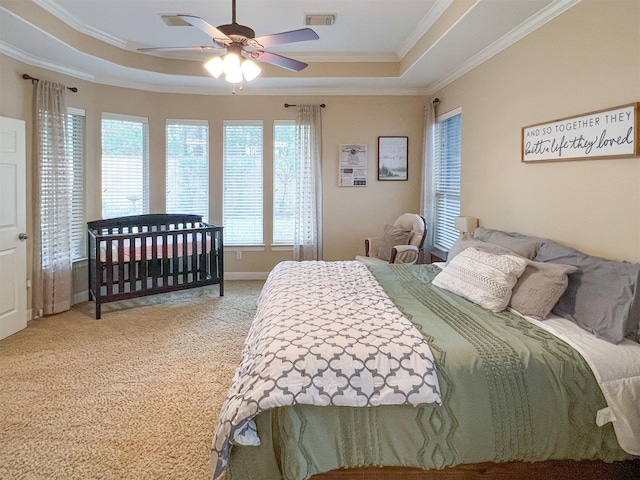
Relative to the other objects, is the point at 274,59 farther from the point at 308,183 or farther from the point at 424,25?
the point at 308,183

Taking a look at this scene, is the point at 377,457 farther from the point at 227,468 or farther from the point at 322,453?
the point at 227,468

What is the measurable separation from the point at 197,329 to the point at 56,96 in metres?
2.80

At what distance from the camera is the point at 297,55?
5027 millimetres

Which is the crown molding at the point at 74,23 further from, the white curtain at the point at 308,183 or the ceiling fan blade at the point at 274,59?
the white curtain at the point at 308,183

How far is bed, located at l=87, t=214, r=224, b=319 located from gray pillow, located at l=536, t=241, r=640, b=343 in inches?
150

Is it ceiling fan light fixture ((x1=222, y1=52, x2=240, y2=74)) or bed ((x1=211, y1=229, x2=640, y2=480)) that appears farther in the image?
ceiling fan light fixture ((x1=222, y1=52, x2=240, y2=74))

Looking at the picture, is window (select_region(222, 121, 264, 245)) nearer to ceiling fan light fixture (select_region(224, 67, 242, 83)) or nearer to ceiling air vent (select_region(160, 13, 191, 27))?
ceiling air vent (select_region(160, 13, 191, 27))

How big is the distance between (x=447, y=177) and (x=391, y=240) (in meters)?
1.03

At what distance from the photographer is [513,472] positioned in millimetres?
1887

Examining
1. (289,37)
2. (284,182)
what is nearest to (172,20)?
(289,37)

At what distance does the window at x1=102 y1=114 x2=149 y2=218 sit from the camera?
211 inches

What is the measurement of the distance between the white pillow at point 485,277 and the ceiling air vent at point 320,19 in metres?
2.52

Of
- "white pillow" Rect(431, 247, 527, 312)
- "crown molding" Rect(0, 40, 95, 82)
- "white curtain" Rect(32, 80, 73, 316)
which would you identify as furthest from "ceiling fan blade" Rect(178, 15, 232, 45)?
"white curtain" Rect(32, 80, 73, 316)

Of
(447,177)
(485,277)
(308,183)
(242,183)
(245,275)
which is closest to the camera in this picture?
(485,277)
